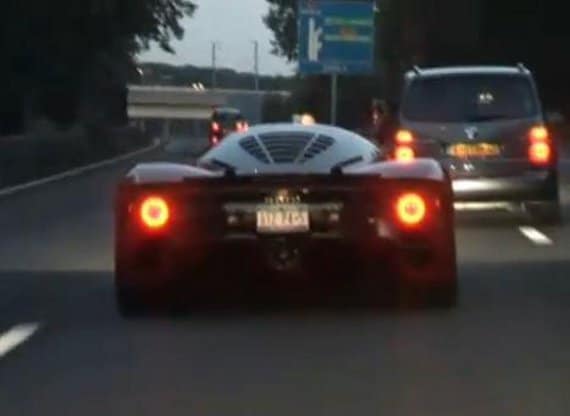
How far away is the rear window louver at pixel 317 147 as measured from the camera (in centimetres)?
1522

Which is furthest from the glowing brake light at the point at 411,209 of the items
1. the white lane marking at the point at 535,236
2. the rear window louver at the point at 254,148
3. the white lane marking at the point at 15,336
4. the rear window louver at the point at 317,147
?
the white lane marking at the point at 535,236

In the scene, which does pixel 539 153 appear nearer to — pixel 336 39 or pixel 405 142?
pixel 405 142

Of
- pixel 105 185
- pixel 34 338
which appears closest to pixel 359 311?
pixel 34 338

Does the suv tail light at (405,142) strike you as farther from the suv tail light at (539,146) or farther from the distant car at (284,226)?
the distant car at (284,226)

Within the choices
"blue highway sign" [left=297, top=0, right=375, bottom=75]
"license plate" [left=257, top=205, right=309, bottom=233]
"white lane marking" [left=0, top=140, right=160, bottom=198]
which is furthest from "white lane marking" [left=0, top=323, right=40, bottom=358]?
"blue highway sign" [left=297, top=0, right=375, bottom=75]

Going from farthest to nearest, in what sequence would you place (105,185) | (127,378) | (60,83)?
(60,83)
(105,185)
(127,378)

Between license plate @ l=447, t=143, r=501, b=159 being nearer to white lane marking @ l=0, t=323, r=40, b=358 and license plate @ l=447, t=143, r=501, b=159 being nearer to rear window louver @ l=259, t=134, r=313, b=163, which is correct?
rear window louver @ l=259, t=134, r=313, b=163

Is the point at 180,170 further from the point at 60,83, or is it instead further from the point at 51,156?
the point at 60,83

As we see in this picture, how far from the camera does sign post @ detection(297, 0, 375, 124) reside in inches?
1939

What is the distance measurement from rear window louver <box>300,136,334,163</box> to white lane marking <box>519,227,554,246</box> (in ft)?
18.1

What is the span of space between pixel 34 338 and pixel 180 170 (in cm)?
189

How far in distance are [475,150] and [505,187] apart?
20.1 inches

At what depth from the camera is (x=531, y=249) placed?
1998 centimetres

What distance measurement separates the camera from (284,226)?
14.3 m
